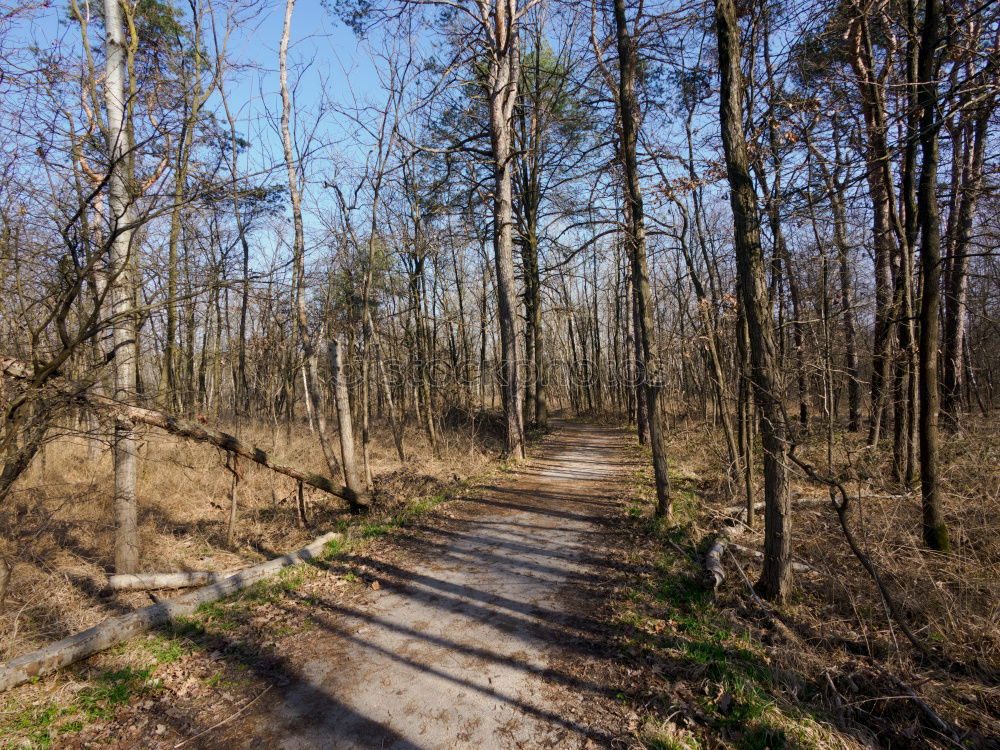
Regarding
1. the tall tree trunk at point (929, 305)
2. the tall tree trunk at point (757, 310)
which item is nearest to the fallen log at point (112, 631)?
the tall tree trunk at point (757, 310)

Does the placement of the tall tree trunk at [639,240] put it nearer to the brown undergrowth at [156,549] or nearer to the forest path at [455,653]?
the forest path at [455,653]

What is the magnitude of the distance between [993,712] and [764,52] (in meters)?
9.38

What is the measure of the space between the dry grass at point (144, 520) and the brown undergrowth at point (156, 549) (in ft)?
0.07

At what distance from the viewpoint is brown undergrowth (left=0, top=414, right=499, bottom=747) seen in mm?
3430

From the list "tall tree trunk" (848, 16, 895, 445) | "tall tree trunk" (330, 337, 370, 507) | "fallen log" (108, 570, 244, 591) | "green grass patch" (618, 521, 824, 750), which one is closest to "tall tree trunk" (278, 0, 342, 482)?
"tall tree trunk" (330, 337, 370, 507)

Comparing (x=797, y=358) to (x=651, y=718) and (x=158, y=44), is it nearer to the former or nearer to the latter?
(x=651, y=718)

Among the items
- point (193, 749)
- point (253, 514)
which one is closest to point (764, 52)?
point (193, 749)

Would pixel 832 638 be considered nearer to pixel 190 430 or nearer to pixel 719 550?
Result: pixel 719 550

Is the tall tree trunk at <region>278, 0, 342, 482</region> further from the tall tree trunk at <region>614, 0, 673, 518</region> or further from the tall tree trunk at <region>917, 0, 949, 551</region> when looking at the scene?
the tall tree trunk at <region>917, 0, 949, 551</region>

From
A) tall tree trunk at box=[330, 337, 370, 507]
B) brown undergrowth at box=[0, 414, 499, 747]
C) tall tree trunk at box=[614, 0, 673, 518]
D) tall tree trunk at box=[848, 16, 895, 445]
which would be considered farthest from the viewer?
tall tree trunk at box=[330, 337, 370, 507]

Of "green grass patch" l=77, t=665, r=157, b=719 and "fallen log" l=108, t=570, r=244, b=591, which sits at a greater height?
"green grass patch" l=77, t=665, r=157, b=719

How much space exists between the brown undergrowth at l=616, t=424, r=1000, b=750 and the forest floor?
18 mm

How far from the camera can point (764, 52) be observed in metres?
8.26

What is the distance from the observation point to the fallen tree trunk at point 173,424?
3.88m
